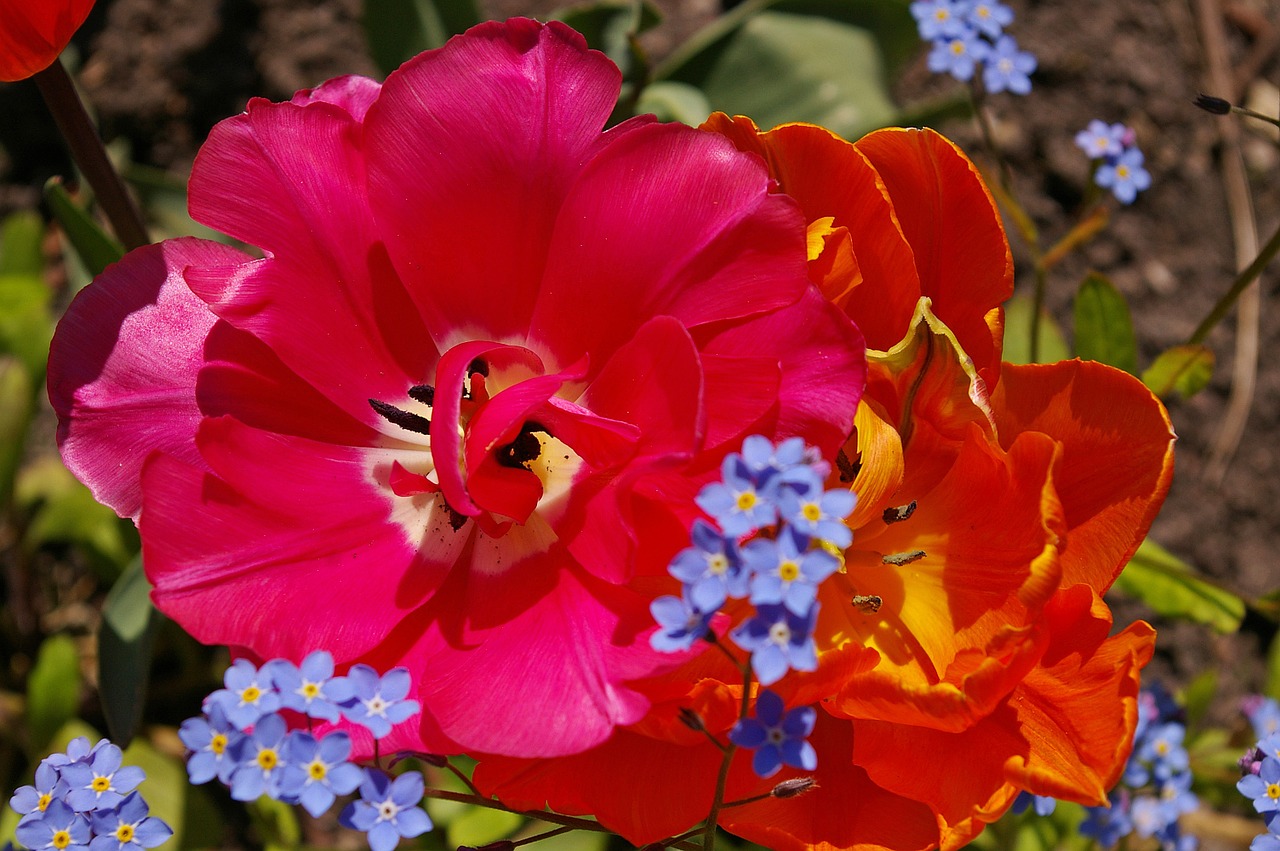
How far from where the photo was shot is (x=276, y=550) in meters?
1.17

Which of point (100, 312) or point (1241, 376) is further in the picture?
point (1241, 376)

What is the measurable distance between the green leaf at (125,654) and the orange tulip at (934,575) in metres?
0.80

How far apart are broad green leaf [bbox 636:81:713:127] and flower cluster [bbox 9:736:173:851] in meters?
1.28

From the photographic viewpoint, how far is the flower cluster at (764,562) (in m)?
1.00

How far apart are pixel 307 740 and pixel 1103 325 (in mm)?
1460

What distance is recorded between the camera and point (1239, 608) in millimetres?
1930

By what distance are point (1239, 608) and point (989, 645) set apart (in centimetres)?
100

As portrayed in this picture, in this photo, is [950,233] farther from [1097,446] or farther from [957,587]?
[957,587]

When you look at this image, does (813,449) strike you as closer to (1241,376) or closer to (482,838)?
(482,838)

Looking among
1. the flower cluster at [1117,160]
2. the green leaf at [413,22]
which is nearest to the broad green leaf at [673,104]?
the green leaf at [413,22]

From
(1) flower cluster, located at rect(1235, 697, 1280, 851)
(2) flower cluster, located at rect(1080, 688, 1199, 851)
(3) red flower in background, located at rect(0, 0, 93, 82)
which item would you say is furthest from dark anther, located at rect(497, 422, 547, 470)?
(2) flower cluster, located at rect(1080, 688, 1199, 851)

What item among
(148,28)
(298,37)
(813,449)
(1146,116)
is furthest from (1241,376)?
(148,28)

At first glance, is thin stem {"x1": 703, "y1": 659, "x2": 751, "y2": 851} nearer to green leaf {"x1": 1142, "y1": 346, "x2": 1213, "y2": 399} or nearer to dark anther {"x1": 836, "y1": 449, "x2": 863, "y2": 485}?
dark anther {"x1": 836, "y1": 449, "x2": 863, "y2": 485}

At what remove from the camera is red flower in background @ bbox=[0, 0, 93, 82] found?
119 centimetres
